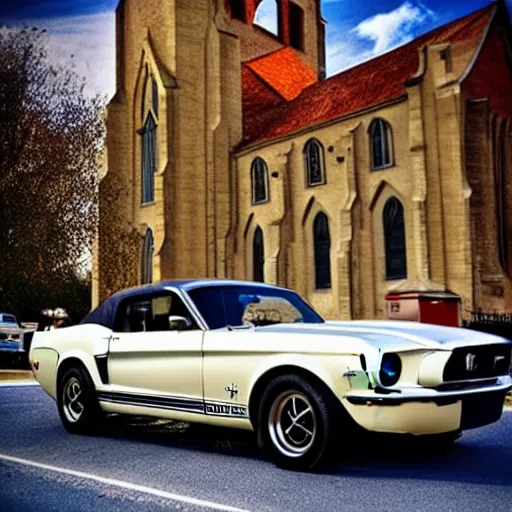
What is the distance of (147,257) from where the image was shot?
33.0 meters

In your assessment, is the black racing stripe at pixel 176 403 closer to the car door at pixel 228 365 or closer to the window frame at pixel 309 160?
the car door at pixel 228 365

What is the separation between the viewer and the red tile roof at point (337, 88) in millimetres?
25028

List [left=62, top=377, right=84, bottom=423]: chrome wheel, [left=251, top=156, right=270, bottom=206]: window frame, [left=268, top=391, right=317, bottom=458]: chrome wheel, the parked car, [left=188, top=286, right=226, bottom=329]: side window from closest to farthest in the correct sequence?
[left=268, top=391, right=317, bottom=458]: chrome wheel
[left=188, top=286, right=226, bottom=329]: side window
[left=62, top=377, right=84, bottom=423]: chrome wheel
the parked car
[left=251, top=156, right=270, bottom=206]: window frame

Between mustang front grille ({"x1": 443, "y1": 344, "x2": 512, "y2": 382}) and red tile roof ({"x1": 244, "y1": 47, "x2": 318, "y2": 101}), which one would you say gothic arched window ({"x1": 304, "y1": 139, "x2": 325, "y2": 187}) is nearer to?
Answer: red tile roof ({"x1": 244, "y1": 47, "x2": 318, "y2": 101})

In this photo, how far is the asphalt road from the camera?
395 cm

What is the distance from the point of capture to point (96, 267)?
31.8 meters

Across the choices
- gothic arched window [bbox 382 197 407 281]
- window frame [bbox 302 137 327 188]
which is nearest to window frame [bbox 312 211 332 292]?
window frame [bbox 302 137 327 188]

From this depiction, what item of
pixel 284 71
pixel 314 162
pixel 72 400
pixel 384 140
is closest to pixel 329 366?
pixel 72 400

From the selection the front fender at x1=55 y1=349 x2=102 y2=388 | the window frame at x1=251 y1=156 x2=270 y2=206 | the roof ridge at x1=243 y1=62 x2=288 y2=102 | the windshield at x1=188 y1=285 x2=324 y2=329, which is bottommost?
the front fender at x1=55 y1=349 x2=102 y2=388

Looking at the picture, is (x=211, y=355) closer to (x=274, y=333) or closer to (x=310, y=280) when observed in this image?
(x=274, y=333)

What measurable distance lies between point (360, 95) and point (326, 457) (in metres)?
24.5

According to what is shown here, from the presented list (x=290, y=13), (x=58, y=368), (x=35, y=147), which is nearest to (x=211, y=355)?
(x=58, y=368)

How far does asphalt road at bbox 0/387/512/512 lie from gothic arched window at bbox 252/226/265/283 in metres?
→ 23.3

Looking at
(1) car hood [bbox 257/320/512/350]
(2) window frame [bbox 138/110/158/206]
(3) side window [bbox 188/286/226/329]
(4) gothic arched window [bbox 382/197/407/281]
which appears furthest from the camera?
(2) window frame [bbox 138/110/158/206]
